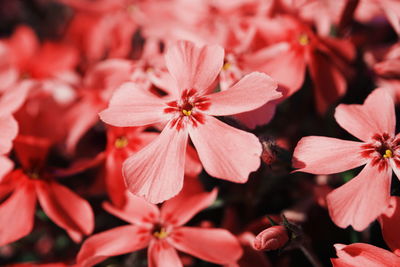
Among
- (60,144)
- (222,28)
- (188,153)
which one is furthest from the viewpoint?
(60,144)

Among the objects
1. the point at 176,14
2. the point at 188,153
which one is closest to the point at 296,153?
the point at 188,153

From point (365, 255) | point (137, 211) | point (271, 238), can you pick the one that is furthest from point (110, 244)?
point (365, 255)

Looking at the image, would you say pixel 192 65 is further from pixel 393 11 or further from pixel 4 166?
pixel 393 11

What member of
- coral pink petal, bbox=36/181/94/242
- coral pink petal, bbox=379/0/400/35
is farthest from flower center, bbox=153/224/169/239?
coral pink petal, bbox=379/0/400/35

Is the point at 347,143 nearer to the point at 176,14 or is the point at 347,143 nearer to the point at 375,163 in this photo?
the point at 375,163

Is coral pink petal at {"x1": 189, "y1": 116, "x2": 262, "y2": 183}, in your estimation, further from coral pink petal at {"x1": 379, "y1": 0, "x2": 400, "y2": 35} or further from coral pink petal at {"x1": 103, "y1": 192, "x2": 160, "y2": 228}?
coral pink petal at {"x1": 379, "y1": 0, "x2": 400, "y2": 35}

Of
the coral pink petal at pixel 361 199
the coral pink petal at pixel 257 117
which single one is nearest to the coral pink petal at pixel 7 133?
the coral pink petal at pixel 257 117

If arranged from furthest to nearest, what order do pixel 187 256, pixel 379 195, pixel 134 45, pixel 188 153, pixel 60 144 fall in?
pixel 134 45 < pixel 60 144 < pixel 187 256 < pixel 188 153 < pixel 379 195
